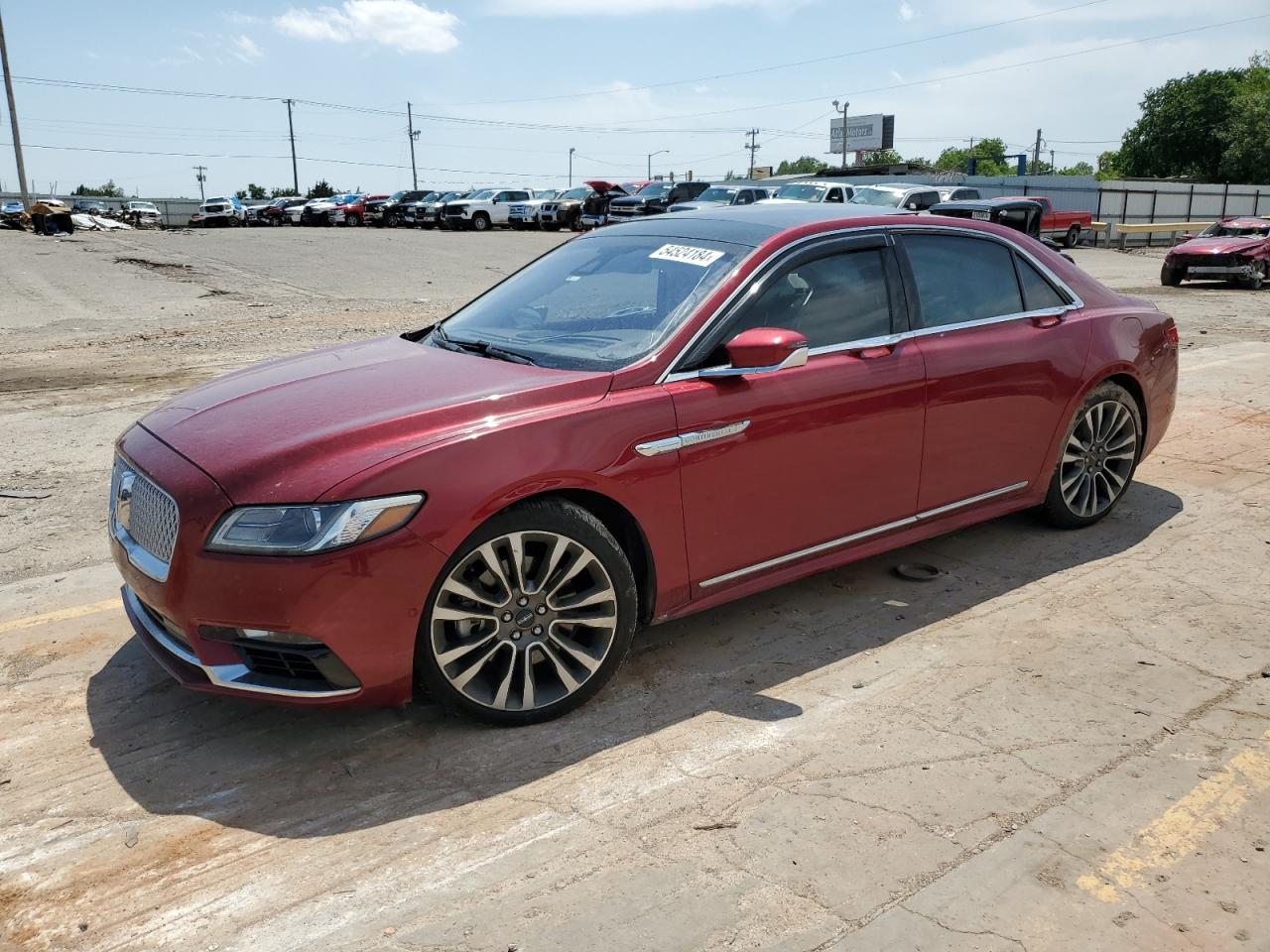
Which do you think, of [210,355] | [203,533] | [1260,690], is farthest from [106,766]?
[210,355]

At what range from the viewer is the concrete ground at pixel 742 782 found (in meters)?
2.61

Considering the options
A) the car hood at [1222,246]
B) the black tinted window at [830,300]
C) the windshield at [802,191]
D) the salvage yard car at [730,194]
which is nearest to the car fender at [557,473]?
the black tinted window at [830,300]

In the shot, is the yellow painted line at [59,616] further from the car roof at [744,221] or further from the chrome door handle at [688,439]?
the car roof at [744,221]

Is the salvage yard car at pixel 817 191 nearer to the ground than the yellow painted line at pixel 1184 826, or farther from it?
farther from it

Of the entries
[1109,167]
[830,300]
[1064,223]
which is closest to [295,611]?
[830,300]

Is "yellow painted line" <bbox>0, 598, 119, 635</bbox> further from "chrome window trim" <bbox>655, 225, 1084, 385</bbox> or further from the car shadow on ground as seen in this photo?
"chrome window trim" <bbox>655, 225, 1084, 385</bbox>

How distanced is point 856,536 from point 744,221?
1.41 metres

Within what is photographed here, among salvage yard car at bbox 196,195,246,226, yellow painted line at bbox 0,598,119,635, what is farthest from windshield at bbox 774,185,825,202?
salvage yard car at bbox 196,195,246,226

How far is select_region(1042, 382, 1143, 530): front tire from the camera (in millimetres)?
5273

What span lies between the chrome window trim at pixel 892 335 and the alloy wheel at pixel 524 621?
29.8 inches

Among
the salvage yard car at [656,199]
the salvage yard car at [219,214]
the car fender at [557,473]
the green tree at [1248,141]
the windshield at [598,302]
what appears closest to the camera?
the car fender at [557,473]

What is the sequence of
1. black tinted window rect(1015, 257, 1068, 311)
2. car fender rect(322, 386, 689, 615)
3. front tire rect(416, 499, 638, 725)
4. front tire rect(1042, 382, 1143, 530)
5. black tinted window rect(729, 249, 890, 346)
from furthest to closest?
front tire rect(1042, 382, 1143, 530) → black tinted window rect(1015, 257, 1068, 311) → black tinted window rect(729, 249, 890, 346) → front tire rect(416, 499, 638, 725) → car fender rect(322, 386, 689, 615)

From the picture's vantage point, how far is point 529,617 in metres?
3.43

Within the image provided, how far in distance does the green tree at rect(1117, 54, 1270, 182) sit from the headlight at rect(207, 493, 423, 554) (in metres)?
88.9
